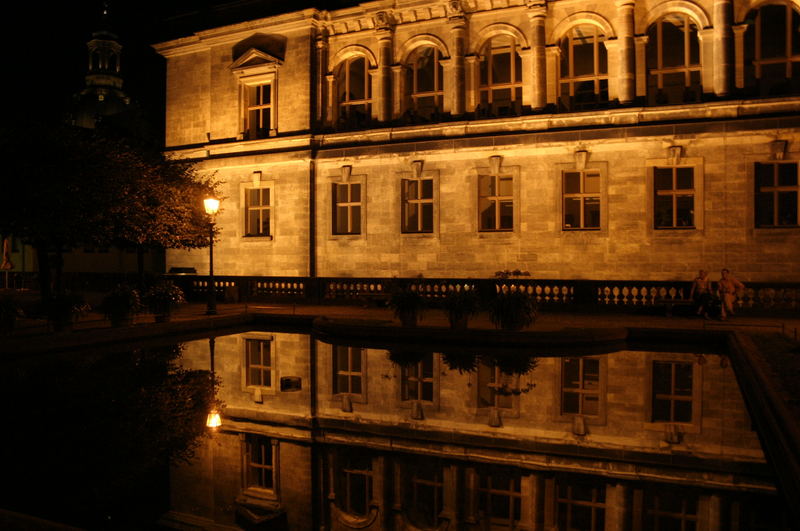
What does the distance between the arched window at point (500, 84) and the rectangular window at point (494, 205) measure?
2.54 m

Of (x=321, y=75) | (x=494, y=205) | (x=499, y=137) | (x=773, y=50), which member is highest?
(x=321, y=75)

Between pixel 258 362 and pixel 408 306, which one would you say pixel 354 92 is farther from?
pixel 258 362

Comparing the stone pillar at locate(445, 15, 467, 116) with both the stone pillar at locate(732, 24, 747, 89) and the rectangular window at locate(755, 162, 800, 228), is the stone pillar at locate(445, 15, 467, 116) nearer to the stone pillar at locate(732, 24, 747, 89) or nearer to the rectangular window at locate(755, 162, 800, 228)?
the stone pillar at locate(732, 24, 747, 89)

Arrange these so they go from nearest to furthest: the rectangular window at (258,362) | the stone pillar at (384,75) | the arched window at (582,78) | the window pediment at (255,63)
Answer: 1. the rectangular window at (258,362)
2. the arched window at (582,78)
3. the stone pillar at (384,75)
4. the window pediment at (255,63)

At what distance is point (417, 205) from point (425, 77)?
250 inches

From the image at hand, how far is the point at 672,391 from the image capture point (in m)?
10.4

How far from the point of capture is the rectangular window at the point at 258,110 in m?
28.7

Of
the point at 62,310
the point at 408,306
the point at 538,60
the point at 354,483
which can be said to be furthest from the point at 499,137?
the point at 354,483

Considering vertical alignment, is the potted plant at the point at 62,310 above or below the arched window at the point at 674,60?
below

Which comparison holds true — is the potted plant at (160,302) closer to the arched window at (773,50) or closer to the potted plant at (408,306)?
the potted plant at (408,306)

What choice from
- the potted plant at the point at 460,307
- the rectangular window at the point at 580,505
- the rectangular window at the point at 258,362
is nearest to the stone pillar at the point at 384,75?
the potted plant at the point at 460,307

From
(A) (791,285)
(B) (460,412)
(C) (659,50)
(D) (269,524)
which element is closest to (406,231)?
(C) (659,50)

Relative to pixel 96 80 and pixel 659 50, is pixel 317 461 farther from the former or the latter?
pixel 96 80

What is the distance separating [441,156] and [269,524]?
20362 millimetres
